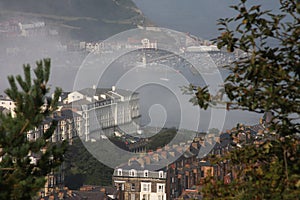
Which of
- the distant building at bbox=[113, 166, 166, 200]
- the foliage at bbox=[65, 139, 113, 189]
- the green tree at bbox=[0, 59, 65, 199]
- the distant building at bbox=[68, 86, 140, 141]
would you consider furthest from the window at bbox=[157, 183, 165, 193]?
the distant building at bbox=[68, 86, 140, 141]

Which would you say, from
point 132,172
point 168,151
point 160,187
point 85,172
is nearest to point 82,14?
point 85,172

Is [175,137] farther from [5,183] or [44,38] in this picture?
[44,38]

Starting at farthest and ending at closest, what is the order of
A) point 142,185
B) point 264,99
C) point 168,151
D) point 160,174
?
point 168,151, point 160,174, point 142,185, point 264,99

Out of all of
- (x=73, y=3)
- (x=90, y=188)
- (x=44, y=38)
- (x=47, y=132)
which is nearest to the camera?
(x=47, y=132)

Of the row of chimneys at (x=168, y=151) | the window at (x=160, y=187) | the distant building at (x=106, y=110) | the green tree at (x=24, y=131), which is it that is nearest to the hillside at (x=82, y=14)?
the distant building at (x=106, y=110)

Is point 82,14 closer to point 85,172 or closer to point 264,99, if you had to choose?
point 85,172

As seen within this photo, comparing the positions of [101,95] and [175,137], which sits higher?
[101,95]

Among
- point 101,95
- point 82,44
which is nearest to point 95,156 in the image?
point 101,95

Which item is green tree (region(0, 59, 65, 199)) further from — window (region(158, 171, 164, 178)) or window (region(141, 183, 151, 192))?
window (region(158, 171, 164, 178))
